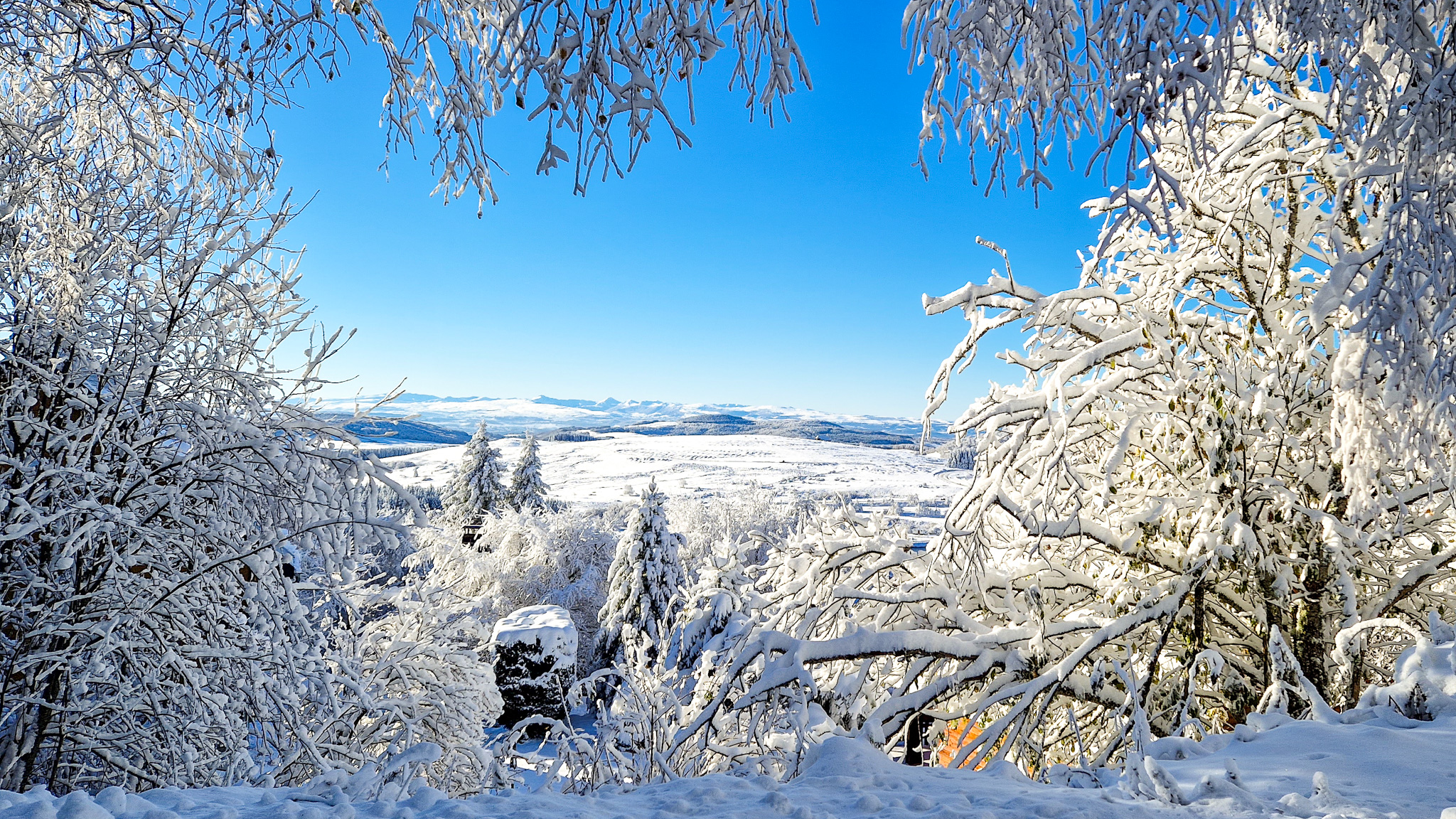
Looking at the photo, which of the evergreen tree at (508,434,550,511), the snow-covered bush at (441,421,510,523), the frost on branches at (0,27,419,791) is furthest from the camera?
the evergreen tree at (508,434,550,511)

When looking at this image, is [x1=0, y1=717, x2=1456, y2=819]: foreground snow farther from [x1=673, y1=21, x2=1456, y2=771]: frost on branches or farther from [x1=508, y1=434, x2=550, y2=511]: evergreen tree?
[x1=508, y1=434, x2=550, y2=511]: evergreen tree

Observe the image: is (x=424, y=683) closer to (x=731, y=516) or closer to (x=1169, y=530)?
(x=1169, y=530)

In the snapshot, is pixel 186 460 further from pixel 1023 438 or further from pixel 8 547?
pixel 1023 438

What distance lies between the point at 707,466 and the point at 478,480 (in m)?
46.0

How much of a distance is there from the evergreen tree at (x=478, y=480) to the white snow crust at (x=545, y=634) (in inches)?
971

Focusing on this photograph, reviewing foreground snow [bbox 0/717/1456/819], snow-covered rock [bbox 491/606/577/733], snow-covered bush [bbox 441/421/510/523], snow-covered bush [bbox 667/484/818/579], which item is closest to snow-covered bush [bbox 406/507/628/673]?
snow-covered bush [bbox 667/484/818/579]

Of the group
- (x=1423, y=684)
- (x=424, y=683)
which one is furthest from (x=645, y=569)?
(x=1423, y=684)

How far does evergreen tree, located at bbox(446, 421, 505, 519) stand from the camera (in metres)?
39.8

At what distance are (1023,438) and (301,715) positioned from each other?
5.30 metres

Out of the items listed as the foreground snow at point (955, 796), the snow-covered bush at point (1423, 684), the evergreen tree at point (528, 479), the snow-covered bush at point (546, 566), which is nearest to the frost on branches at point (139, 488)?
the foreground snow at point (955, 796)

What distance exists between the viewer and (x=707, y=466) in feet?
278

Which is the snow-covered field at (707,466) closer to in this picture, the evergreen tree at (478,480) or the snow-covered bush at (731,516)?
the snow-covered bush at (731,516)

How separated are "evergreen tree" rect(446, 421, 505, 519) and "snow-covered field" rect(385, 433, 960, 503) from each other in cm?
904

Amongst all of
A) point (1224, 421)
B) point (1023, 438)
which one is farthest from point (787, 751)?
point (1224, 421)
